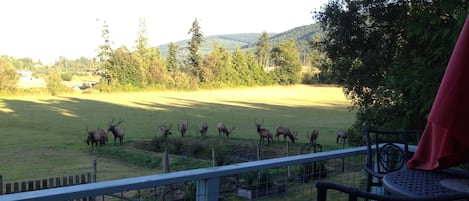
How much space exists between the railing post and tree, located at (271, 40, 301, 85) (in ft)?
202

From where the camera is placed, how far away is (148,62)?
54562mm

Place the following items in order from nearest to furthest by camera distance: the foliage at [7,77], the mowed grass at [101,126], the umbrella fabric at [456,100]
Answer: the umbrella fabric at [456,100]
the mowed grass at [101,126]
the foliage at [7,77]

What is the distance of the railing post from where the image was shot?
1.89 metres

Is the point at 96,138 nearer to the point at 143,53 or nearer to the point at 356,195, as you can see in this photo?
the point at 356,195

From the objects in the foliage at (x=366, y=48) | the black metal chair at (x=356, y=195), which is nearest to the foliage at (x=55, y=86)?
the foliage at (x=366, y=48)

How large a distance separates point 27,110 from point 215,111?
509 inches

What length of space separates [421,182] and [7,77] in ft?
164

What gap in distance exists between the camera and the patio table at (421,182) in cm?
185

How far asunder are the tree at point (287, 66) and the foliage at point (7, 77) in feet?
109

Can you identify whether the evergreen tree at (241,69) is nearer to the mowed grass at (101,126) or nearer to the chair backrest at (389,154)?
the mowed grass at (101,126)

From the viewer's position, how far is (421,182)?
6.68ft

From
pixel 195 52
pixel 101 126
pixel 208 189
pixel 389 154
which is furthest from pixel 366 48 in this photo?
pixel 195 52

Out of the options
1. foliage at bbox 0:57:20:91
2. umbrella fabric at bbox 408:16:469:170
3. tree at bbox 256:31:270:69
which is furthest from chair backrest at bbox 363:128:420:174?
tree at bbox 256:31:270:69

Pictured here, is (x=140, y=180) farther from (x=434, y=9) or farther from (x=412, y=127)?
(x=434, y=9)
